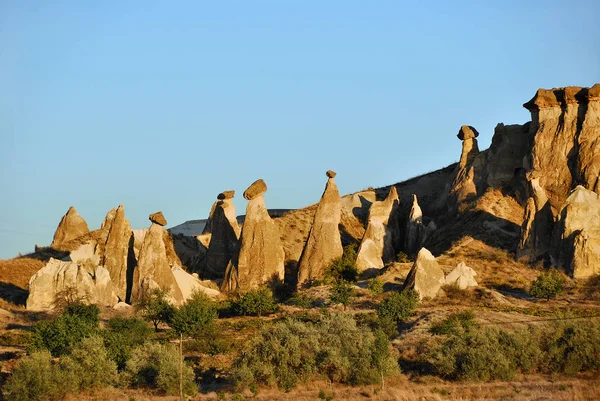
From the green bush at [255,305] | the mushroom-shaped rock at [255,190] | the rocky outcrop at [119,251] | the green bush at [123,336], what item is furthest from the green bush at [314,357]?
the rocky outcrop at [119,251]

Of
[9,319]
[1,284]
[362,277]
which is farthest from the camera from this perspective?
[1,284]

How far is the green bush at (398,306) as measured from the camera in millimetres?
42938

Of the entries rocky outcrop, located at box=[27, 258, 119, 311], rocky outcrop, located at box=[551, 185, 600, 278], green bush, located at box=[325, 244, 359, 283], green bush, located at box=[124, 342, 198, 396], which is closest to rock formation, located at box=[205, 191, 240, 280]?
green bush, located at box=[325, 244, 359, 283]

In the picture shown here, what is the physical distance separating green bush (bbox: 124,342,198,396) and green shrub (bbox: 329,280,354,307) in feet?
27.7

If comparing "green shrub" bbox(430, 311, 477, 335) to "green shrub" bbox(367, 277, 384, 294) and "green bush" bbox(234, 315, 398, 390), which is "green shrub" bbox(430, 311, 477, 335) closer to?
"green bush" bbox(234, 315, 398, 390)

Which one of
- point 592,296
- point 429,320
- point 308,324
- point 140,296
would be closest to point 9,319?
point 140,296

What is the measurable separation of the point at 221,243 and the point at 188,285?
554cm

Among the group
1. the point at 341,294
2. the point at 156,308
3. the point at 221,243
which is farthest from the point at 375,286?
the point at 221,243

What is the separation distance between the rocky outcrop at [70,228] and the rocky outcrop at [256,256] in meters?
14.5

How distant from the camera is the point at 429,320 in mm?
42344

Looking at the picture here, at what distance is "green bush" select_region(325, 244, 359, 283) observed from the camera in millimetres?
50709

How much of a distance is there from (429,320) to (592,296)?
705cm

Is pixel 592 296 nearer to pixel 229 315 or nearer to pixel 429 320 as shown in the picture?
pixel 429 320

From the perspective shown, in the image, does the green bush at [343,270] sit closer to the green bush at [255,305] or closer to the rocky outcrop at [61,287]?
the green bush at [255,305]
